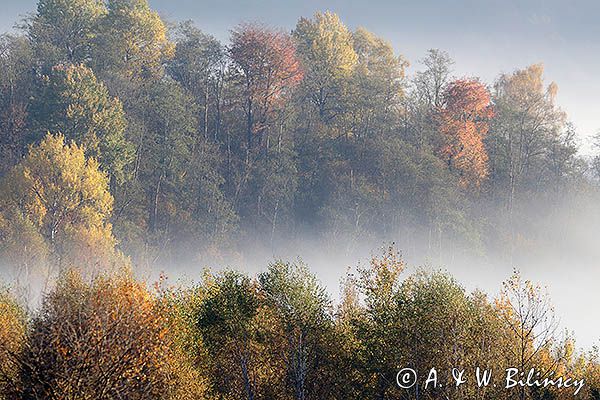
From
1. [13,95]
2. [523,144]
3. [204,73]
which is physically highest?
[204,73]

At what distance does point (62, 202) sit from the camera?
94688 millimetres

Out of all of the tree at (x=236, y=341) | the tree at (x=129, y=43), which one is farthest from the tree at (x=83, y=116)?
the tree at (x=236, y=341)

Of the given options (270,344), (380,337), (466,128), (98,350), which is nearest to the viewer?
(98,350)

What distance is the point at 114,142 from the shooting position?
339 ft

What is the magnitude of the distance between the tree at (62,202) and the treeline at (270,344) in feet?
93.4

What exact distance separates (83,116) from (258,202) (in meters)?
29.6

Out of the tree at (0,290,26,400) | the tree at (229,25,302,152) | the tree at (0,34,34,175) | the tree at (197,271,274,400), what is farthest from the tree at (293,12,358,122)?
the tree at (197,271,274,400)

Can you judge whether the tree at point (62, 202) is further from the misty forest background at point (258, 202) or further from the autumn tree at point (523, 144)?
the autumn tree at point (523, 144)

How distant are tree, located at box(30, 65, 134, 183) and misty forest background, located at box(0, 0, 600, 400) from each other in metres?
0.28

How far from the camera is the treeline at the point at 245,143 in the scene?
10119cm

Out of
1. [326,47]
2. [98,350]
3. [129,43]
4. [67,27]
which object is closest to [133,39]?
[129,43]

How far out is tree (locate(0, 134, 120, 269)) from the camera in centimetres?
9238

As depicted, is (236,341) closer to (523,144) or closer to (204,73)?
(204,73)

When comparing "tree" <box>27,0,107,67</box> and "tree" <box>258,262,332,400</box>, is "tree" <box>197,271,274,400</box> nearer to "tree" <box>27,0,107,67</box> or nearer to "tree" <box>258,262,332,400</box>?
"tree" <box>258,262,332,400</box>
